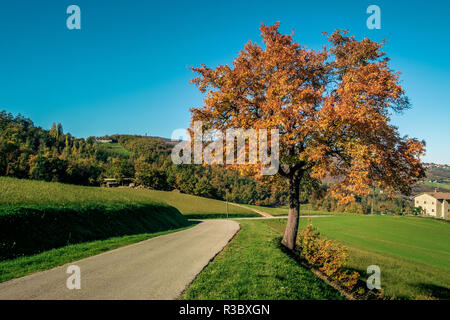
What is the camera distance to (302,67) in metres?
12.8

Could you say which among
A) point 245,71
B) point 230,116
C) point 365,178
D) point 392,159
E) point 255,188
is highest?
point 245,71

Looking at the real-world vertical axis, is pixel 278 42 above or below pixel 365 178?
above

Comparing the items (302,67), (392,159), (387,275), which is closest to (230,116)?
(302,67)

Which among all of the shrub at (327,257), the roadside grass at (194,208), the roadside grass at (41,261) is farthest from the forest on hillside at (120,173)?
the roadside grass at (194,208)

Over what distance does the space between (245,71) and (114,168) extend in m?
116

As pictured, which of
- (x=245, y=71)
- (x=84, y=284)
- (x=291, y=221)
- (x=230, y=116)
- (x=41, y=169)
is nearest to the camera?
(x=84, y=284)

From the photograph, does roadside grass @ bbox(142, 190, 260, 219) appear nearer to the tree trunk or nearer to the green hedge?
the green hedge

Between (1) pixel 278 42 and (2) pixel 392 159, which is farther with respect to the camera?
(1) pixel 278 42

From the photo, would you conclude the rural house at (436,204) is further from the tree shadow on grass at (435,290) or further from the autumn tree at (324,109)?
the autumn tree at (324,109)

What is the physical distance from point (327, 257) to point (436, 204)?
155m

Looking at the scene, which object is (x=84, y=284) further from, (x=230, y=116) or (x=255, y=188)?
(x=255, y=188)

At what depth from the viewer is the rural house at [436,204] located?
4937 inches

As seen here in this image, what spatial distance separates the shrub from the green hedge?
1387 centimetres

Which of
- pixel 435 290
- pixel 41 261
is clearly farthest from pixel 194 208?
pixel 41 261
